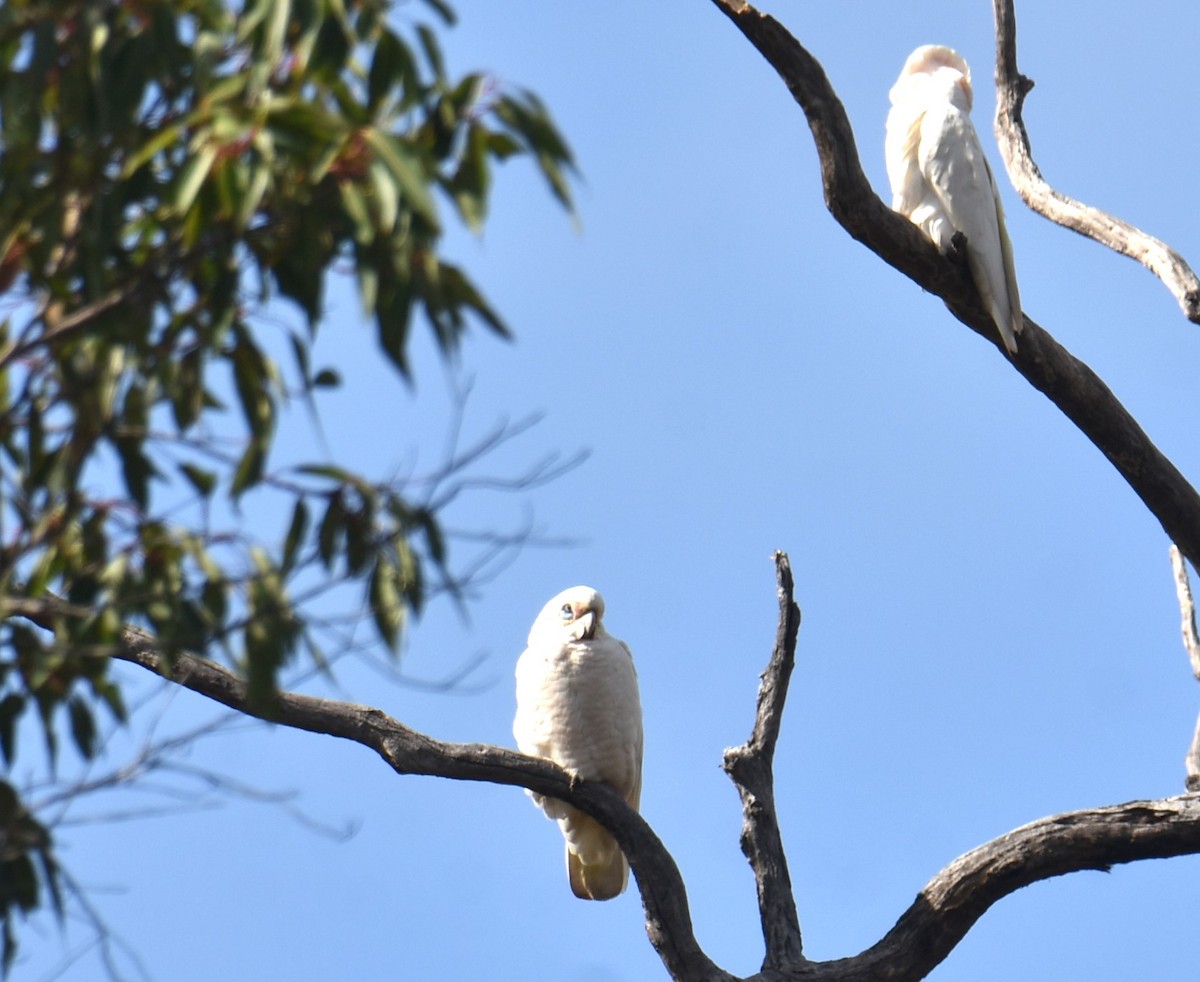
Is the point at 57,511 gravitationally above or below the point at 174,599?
above

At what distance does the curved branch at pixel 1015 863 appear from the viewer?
3256 millimetres

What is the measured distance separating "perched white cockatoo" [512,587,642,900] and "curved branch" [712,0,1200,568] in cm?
124

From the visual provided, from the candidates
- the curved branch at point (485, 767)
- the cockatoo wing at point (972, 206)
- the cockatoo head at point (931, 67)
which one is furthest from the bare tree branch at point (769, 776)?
the cockatoo head at point (931, 67)

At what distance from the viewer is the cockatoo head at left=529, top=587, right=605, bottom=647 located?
4102 mm

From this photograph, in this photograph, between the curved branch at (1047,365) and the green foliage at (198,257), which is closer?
the green foliage at (198,257)

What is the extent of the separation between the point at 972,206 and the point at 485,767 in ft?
5.94

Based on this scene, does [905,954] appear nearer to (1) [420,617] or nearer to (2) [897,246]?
(2) [897,246]

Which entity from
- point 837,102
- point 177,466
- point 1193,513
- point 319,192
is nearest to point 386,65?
point 319,192

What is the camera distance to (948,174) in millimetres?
3895

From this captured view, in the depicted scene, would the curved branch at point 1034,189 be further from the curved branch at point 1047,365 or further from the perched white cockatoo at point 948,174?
the curved branch at point 1047,365

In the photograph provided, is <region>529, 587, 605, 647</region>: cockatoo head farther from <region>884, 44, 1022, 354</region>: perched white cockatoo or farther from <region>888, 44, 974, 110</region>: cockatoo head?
<region>888, 44, 974, 110</region>: cockatoo head

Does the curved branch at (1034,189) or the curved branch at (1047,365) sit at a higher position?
the curved branch at (1034,189)

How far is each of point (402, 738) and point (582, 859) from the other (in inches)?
39.5

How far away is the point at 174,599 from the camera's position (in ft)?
5.55
